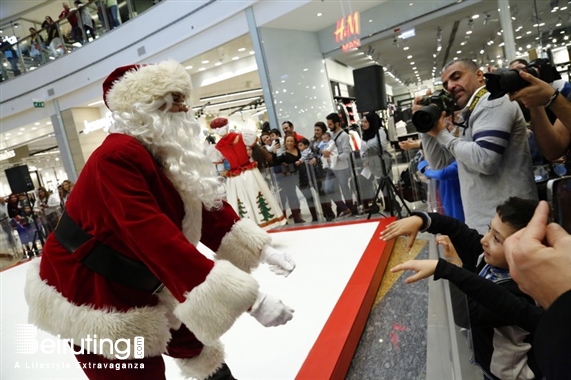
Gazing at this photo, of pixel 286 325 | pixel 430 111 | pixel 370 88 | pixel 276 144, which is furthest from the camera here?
pixel 276 144

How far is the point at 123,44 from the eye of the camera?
993cm

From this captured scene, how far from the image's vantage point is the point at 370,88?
4184 mm

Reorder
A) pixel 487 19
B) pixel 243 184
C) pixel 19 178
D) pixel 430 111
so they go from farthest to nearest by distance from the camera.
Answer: pixel 19 178, pixel 487 19, pixel 243 184, pixel 430 111

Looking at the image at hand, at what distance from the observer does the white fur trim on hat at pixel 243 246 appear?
1492mm

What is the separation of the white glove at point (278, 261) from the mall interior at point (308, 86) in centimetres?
48

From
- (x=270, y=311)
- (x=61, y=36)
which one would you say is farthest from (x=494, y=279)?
(x=61, y=36)

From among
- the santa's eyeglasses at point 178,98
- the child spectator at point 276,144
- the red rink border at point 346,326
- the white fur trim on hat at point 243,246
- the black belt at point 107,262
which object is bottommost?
the red rink border at point 346,326

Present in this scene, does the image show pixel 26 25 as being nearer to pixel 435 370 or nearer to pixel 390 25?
pixel 390 25

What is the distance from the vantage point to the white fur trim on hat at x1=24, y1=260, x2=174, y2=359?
3.75ft

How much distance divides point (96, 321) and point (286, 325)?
1.31 metres

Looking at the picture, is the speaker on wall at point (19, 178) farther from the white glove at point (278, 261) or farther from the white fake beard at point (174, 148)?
the white glove at point (278, 261)

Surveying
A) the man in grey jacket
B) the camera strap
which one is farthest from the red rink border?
the man in grey jacket

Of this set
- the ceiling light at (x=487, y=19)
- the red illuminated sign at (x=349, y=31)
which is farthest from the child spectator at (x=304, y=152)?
the ceiling light at (x=487, y=19)

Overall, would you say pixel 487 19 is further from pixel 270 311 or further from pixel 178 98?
pixel 270 311
